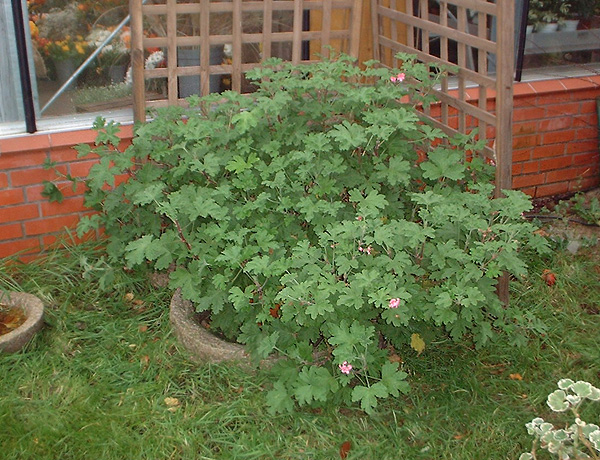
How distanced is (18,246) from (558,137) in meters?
3.25

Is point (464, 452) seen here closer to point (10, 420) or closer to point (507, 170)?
point (507, 170)

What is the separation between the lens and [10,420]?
2971 mm

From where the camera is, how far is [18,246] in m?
4.00

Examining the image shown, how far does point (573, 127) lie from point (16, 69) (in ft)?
10.8

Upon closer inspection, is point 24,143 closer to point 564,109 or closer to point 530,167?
point 530,167

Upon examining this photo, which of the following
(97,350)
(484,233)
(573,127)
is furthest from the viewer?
(573,127)

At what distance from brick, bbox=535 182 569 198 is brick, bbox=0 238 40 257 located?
3039 millimetres

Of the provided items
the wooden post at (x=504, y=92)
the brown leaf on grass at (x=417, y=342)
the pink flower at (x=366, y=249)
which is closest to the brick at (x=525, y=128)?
the wooden post at (x=504, y=92)

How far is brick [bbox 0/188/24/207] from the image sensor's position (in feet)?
12.7

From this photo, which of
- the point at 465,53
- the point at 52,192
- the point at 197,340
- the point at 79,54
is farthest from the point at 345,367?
the point at 79,54

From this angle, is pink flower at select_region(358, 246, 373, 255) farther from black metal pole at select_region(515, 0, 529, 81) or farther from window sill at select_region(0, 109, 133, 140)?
black metal pole at select_region(515, 0, 529, 81)

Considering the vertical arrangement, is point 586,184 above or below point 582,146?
below

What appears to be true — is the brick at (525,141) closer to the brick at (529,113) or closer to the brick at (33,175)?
the brick at (529,113)

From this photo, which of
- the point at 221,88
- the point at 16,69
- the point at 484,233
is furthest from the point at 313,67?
the point at 16,69
